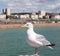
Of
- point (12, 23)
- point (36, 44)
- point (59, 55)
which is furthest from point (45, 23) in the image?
point (36, 44)

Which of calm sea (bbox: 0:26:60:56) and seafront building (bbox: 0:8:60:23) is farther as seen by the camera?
seafront building (bbox: 0:8:60:23)

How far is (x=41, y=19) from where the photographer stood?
109125mm

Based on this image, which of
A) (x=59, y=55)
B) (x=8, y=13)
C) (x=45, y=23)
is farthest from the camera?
(x=8, y=13)

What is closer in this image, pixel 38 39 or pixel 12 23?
pixel 38 39

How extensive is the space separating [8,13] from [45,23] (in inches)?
606

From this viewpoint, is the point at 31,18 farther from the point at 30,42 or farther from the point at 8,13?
the point at 30,42

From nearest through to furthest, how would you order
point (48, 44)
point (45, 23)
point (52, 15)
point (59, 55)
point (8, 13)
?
point (48, 44) < point (59, 55) < point (45, 23) < point (8, 13) < point (52, 15)

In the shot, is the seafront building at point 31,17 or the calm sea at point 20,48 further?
the seafront building at point 31,17

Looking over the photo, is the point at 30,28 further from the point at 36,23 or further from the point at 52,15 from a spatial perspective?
the point at 52,15

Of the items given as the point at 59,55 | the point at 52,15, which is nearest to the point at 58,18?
the point at 52,15

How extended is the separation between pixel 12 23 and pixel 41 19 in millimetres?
17731

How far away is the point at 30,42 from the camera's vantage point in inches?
241

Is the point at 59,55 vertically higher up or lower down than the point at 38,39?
lower down

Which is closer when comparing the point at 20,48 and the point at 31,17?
the point at 20,48
